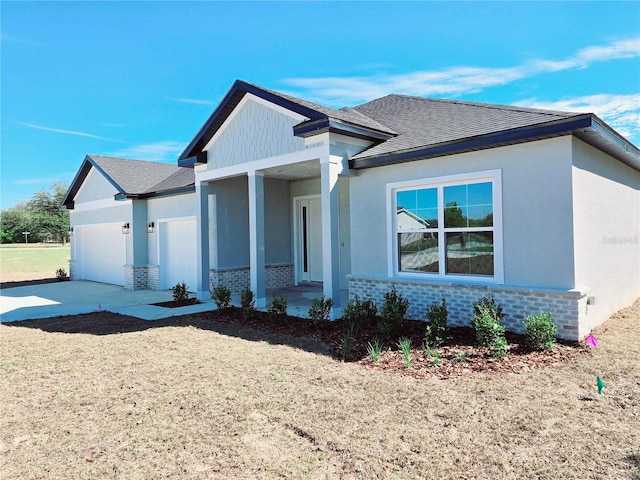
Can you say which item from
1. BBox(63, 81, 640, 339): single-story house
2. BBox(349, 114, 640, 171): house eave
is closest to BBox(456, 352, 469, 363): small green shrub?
BBox(63, 81, 640, 339): single-story house

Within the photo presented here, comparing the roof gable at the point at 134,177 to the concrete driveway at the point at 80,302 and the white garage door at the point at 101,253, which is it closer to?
the white garage door at the point at 101,253

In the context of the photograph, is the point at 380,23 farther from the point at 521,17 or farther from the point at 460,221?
the point at 460,221

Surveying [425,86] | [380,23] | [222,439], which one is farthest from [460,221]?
[425,86]

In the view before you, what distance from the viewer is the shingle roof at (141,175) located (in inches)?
599

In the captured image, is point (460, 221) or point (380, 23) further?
point (380, 23)

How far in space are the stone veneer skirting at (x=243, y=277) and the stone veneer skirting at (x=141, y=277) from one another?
372cm

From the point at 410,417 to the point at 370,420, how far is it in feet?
1.33

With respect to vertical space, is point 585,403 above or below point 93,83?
below

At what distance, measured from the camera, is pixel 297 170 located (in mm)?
11461

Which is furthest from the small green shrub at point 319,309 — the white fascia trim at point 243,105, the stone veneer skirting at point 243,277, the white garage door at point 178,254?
the white garage door at point 178,254

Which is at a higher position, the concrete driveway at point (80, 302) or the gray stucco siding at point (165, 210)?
the gray stucco siding at point (165, 210)

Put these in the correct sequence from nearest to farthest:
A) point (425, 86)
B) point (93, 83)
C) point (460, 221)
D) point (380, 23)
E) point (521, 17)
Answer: point (460, 221) < point (521, 17) < point (380, 23) < point (425, 86) < point (93, 83)

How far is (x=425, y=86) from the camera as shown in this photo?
1483 centimetres

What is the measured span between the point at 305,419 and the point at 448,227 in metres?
4.94
